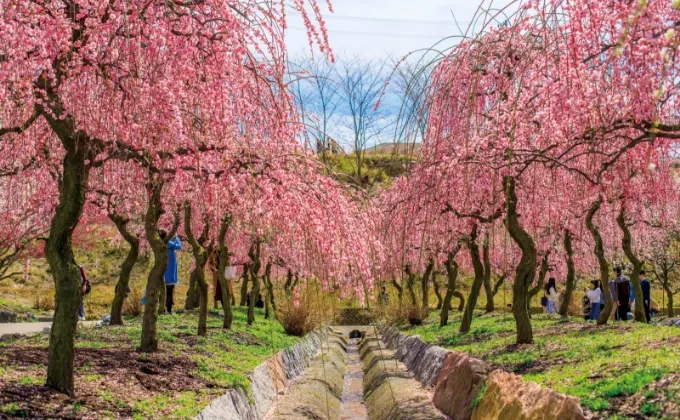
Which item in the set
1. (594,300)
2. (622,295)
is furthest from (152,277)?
(594,300)

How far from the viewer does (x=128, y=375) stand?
8734 mm

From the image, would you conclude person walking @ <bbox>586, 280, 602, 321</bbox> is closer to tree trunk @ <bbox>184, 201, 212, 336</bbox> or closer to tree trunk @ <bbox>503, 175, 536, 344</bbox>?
tree trunk @ <bbox>503, 175, 536, 344</bbox>

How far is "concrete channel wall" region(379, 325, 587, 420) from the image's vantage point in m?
5.91

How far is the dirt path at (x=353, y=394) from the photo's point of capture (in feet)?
41.3

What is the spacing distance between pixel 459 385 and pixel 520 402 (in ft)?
9.54

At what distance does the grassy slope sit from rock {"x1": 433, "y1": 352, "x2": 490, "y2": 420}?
2.67 m

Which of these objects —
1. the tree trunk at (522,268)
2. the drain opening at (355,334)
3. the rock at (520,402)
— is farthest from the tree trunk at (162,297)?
the rock at (520,402)

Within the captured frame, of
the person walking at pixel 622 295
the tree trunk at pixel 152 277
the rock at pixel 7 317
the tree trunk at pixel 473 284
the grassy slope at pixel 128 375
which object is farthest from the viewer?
the rock at pixel 7 317

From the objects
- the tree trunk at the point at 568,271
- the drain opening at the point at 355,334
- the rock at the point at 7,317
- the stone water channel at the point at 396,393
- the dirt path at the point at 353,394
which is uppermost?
the tree trunk at the point at 568,271

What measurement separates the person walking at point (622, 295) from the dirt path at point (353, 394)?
7.42 m

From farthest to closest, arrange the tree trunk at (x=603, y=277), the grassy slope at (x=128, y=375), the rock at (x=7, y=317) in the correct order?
the rock at (x=7, y=317), the tree trunk at (x=603, y=277), the grassy slope at (x=128, y=375)

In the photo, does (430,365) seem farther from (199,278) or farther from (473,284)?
(473,284)

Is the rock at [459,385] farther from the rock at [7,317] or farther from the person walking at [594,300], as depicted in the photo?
the rock at [7,317]

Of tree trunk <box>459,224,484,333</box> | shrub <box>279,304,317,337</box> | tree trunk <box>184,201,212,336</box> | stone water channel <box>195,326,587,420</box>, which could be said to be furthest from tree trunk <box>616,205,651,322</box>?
tree trunk <box>184,201,212,336</box>
